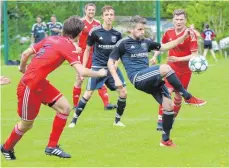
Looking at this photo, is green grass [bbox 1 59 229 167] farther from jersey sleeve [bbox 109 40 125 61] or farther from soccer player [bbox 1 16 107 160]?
jersey sleeve [bbox 109 40 125 61]

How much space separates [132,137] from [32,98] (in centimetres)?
284

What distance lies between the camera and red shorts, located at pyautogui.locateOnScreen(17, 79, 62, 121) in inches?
384

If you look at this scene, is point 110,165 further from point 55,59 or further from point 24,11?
point 24,11

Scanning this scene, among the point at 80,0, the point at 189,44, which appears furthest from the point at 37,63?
the point at 80,0

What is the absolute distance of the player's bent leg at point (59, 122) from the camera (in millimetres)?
9953

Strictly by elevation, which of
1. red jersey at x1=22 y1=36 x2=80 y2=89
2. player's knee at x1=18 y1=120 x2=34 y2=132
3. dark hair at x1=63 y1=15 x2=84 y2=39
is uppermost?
dark hair at x1=63 y1=15 x2=84 y2=39

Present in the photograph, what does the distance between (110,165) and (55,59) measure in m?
1.63

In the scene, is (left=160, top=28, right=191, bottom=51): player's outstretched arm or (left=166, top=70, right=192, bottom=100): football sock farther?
(left=160, top=28, right=191, bottom=51): player's outstretched arm

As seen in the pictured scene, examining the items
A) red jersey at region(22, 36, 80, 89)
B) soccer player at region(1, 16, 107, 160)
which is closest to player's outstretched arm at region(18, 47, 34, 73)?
soccer player at region(1, 16, 107, 160)

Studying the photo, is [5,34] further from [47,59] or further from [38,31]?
[47,59]

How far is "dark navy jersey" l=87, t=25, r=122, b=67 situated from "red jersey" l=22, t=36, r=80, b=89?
3.77 meters

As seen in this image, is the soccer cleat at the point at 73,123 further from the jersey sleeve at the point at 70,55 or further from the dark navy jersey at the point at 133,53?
the jersey sleeve at the point at 70,55

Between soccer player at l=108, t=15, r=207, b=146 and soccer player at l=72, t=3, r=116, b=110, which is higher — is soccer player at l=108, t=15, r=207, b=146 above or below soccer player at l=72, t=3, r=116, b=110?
above

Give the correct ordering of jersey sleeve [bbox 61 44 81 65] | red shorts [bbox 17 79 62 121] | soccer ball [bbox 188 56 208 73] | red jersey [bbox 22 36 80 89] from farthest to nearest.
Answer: soccer ball [bbox 188 56 208 73], red shorts [bbox 17 79 62 121], red jersey [bbox 22 36 80 89], jersey sleeve [bbox 61 44 81 65]
